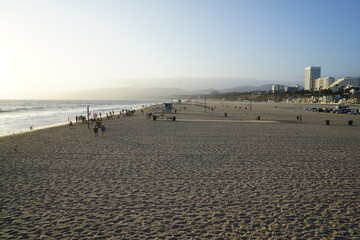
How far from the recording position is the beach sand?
4.82 m

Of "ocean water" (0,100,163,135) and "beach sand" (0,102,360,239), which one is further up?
"ocean water" (0,100,163,135)

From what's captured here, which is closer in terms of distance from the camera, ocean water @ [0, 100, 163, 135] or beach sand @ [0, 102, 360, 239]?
beach sand @ [0, 102, 360, 239]

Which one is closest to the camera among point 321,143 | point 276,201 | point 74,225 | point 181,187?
point 74,225

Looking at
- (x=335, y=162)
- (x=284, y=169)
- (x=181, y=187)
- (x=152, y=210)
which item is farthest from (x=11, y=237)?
(x=335, y=162)

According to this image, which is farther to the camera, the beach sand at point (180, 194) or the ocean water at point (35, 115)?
the ocean water at point (35, 115)

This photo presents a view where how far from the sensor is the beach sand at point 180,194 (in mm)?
4824

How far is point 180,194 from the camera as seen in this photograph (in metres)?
6.58

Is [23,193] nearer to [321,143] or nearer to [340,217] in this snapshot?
[340,217]

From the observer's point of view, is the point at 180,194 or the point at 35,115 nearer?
the point at 180,194

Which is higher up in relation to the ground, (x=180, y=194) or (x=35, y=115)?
(x=35, y=115)

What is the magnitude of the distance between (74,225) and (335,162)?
34.5ft

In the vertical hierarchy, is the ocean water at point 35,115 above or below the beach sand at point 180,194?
above

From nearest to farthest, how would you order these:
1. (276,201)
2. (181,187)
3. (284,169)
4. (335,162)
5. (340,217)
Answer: (340,217)
(276,201)
(181,187)
(284,169)
(335,162)

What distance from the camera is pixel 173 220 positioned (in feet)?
17.0
